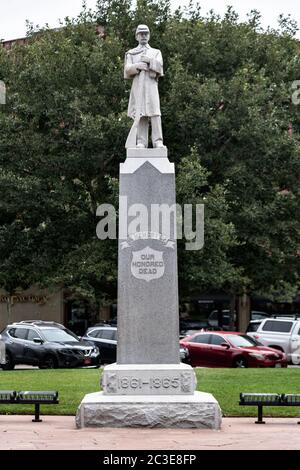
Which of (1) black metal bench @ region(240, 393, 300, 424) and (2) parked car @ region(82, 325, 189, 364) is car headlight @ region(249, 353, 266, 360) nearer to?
(2) parked car @ region(82, 325, 189, 364)

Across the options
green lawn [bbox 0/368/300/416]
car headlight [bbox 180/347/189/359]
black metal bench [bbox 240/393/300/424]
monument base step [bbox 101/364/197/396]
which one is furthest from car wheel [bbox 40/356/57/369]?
monument base step [bbox 101/364/197/396]

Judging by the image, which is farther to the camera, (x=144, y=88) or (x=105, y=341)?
(x=105, y=341)

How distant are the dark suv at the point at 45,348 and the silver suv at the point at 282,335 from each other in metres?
5.87

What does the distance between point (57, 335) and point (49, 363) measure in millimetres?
1247

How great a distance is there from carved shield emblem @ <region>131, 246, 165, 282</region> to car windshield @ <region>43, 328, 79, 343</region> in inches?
580

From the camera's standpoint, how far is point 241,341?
1085 inches

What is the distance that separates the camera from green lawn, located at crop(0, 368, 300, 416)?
15672mm

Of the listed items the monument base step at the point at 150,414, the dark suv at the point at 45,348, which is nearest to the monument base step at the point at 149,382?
the monument base step at the point at 150,414

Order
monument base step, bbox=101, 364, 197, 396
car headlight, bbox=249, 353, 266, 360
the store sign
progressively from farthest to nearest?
the store sign < car headlight, bbox=249, 353, 266, 360 < monument base step, bbox=101, 364, 197, 396

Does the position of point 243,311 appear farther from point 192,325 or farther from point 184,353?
point 184,353

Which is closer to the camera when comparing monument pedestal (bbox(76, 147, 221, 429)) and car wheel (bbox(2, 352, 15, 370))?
monument pedestal (bbox(76, 147, 221, 429))

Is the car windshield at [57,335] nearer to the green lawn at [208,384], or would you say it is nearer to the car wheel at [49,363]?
the car wheel at [49,363]

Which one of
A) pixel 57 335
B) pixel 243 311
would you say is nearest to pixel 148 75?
pixel 57 335
